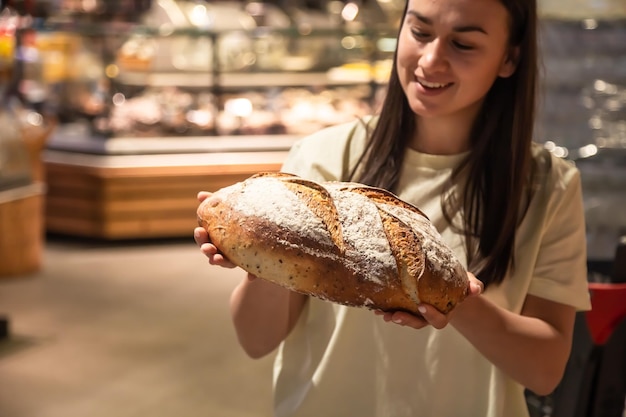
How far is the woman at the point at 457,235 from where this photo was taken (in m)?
1.42

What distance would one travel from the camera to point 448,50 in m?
1.39

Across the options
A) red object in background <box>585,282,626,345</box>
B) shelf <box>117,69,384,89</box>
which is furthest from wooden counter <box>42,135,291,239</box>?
red object in background <box>585,282,626,345</box>

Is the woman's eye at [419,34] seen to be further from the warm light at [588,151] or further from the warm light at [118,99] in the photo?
the warm light at [118,99]

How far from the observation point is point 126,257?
557cm

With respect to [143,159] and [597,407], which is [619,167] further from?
[143,159]

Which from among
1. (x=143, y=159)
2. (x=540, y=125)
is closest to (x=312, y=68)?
(x=143, y=159)

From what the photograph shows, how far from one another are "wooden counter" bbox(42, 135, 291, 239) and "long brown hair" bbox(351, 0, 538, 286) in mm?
4184

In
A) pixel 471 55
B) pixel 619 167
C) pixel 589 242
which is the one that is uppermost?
pixel 471 55

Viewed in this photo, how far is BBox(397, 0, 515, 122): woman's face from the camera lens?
4.54 ft

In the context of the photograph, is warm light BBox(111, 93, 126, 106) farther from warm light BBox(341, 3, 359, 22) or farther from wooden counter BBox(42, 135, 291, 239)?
warm light BBox(341, 3, 359, 22)

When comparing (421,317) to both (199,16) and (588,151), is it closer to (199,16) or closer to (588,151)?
(588,151)

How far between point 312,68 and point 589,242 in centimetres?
393

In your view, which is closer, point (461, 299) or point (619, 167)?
point (461, 299)

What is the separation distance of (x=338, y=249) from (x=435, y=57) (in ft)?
1.20
